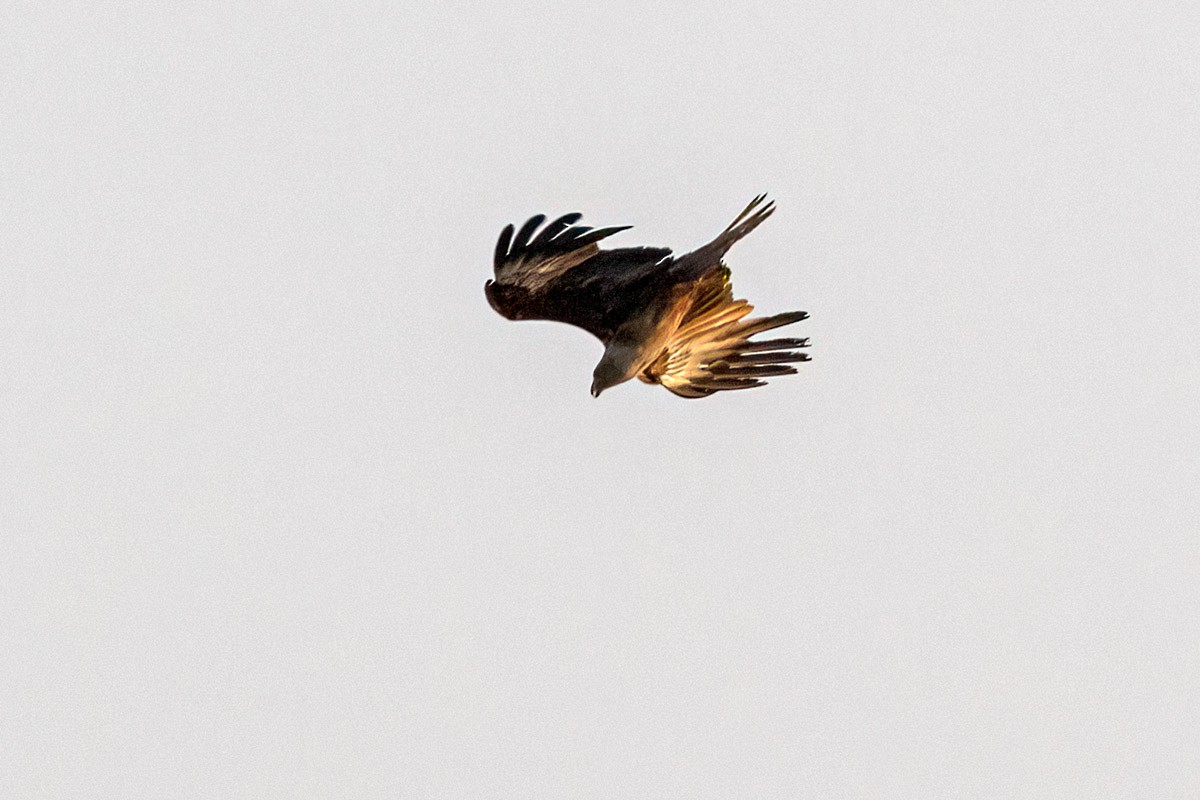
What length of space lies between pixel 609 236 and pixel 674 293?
77cm

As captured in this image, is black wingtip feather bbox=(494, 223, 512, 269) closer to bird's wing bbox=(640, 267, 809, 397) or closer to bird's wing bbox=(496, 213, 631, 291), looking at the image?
bird's wing bbox=(496, 213, 631, 291)

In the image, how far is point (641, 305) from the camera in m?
17.4

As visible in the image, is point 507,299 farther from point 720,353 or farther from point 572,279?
point 720,353

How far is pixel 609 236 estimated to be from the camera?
55.8ft

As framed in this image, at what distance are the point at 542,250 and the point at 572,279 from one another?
49 centimetres

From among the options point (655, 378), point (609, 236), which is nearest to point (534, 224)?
point (609, 236)

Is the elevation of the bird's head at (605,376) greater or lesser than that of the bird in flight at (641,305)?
lesser

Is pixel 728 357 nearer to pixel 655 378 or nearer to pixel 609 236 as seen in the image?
pixel 655 378

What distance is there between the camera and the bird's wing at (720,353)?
17891 millimetres

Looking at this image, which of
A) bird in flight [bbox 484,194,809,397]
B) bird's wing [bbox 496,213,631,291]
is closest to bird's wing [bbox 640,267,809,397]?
bird in flight [bbox 484,194,809,397]

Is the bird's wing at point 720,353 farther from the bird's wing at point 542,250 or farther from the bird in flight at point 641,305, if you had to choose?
the bird's wing at point 542,250

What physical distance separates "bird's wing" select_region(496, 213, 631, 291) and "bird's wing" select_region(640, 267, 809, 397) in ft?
4.11

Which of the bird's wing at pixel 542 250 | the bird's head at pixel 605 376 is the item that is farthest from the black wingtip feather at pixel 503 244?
the bird's head at pixel 605 376

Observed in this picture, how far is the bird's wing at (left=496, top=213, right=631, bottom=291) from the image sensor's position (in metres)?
16.9
